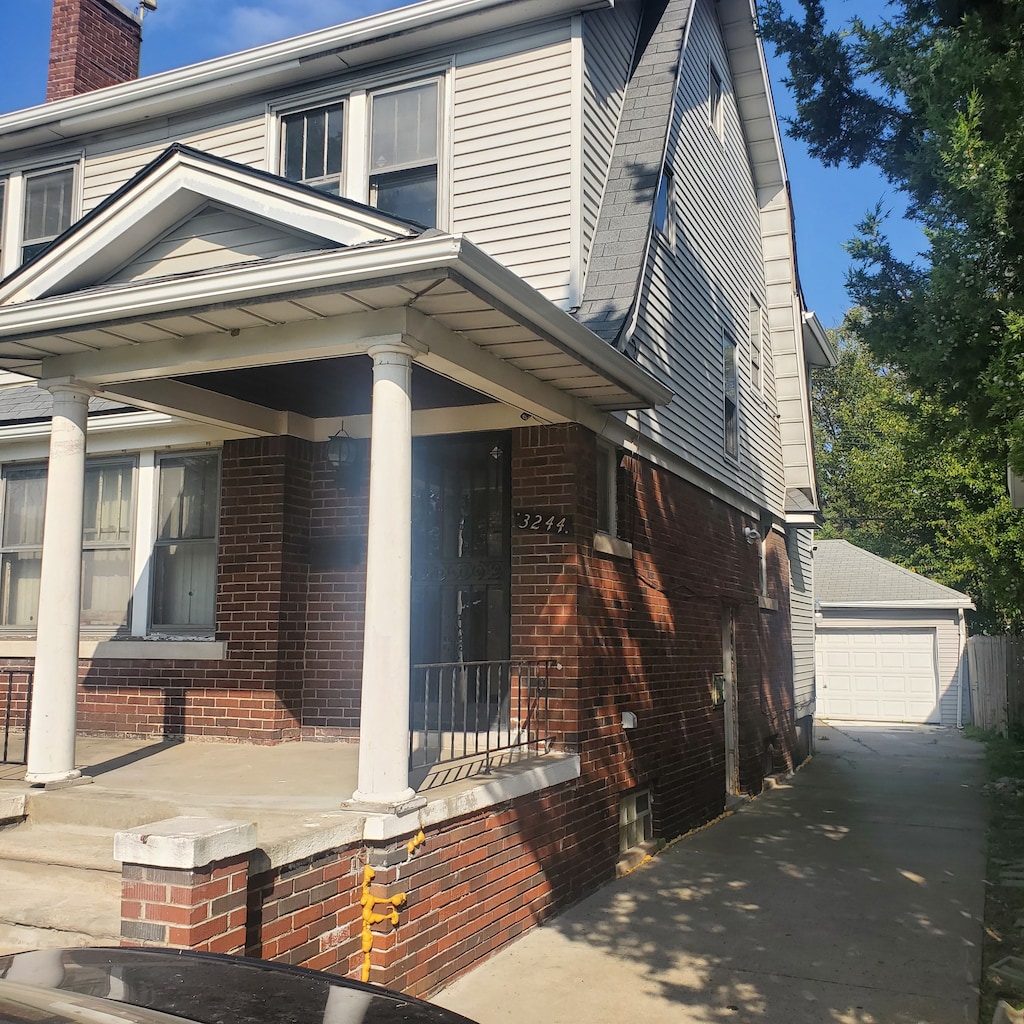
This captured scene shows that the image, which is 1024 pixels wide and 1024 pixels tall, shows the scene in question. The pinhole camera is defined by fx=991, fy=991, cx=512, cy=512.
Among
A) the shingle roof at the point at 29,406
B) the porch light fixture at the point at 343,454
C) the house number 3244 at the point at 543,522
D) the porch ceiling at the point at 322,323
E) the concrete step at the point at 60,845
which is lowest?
the concrete step at the point at 60,845

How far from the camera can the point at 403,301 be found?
5.30 metres

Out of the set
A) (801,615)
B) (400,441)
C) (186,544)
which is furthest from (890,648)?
(400,441)

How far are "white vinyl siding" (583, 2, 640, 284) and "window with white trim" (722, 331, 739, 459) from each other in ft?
11.5

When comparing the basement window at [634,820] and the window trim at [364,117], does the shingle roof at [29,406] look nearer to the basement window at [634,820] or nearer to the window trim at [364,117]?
the window trim at [364,117]

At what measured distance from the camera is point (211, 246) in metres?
5.90

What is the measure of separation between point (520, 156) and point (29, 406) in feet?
17.7

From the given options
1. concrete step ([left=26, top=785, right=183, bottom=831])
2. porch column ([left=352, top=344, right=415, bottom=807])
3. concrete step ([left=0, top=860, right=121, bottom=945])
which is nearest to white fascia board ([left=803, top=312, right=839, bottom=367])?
porch column ([left=352, top=344, right=415, bottom=807])

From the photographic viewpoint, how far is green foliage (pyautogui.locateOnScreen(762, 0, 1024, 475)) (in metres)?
5.36

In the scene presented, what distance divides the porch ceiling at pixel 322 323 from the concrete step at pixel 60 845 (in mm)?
2753

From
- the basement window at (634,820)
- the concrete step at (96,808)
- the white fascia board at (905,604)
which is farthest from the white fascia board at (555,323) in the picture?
the white fascia board at (905,604)

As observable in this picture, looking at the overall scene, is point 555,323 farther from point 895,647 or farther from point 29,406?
point 895,647

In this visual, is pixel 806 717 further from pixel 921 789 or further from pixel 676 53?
pixel 676 53

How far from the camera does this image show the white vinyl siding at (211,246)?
572 centimetres

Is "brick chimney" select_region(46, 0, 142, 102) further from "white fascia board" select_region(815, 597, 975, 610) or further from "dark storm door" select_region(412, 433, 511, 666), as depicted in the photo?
"white fascia board" select_region(815, 597, 975, 610)
